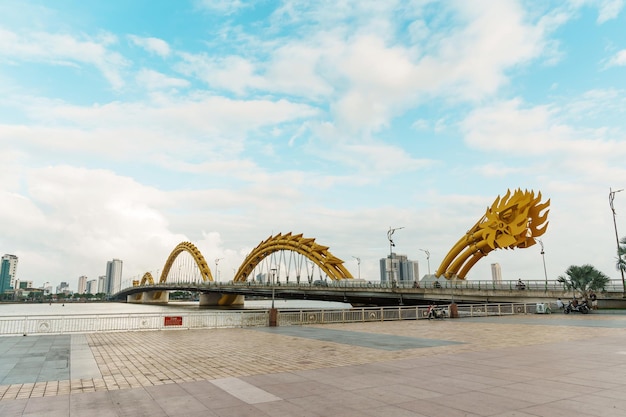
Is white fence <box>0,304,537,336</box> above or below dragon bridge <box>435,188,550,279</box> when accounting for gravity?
below

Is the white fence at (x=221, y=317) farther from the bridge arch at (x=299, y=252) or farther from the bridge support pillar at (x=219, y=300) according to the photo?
the bridge support pillar at (x=219, y=300)

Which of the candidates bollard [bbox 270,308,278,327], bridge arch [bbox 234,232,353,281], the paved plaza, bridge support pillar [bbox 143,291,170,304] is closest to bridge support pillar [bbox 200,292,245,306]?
bridge arch [bbox 234,232,353,281]

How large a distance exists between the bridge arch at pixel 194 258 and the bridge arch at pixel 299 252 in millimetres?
21582

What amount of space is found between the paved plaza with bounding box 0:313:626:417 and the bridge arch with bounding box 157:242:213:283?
136500 millimetres

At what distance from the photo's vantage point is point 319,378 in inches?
397

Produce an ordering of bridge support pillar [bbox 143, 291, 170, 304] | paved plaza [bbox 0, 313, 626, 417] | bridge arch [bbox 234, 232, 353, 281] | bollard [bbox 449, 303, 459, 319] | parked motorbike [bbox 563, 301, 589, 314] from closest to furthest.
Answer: paved plaza [bbox 0, 313, 626, 417]
bollard [bbox 449, 303, 459, 319]
parked motorbike [bbox 563, 301, 589, 314]
bridge arch [bbox 234, 232, 353, 281]
bridge support pillar [bbox 143, 291, 170, 304]

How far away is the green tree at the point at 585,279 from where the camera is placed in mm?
45750

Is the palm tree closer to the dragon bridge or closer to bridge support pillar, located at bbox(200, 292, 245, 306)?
the dragon bridge

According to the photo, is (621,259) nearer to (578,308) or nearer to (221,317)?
(578,308)

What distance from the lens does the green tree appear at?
45.8 meters

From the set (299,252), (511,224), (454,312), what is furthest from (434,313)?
(299,252)

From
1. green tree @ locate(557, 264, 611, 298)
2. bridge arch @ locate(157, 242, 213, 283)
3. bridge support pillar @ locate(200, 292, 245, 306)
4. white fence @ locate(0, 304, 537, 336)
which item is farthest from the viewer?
bridge arch @ locate(157, 242, 213, 283)

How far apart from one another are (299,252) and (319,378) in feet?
316

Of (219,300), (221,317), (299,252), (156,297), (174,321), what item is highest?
(299,252)
